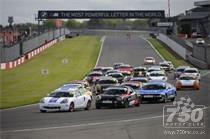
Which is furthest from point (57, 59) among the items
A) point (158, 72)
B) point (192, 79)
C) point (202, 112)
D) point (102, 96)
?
point (202, 112)

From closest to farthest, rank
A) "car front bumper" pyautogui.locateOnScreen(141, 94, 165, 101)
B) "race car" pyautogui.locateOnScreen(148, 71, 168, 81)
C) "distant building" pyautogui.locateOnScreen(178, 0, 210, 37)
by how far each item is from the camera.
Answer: "car front bumper" pyautogui.locateOnScreen(141, 94, 165, 101) → "race car" pyautogui.locateOnScreen(148, 71, 168, 81) → "distant building" pyautogui.locateOnScreen(178, 0, 210, 37)

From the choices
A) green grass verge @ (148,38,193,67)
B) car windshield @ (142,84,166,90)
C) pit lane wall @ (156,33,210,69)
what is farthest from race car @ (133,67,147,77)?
car windshield @ (142,84,166,90)

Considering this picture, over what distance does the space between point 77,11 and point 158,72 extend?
86641 mm

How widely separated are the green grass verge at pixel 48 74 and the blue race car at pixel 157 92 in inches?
248

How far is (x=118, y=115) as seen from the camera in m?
26.9

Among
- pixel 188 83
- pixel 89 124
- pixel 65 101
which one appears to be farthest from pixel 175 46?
pixel 89 124

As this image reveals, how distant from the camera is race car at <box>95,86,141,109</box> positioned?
31859 millimetres

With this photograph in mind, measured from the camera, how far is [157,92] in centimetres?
3541

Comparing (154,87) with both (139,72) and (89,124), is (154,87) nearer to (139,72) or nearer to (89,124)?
(89,124)

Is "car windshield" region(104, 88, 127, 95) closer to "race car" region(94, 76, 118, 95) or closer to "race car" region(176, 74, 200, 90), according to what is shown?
"race car" region(94, 76, 118, 95)

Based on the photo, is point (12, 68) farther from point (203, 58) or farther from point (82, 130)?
point (82, 130)

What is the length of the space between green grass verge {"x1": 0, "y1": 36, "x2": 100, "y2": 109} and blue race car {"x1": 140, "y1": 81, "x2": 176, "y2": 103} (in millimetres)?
6297

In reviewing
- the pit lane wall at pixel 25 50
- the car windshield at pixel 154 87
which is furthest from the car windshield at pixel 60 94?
the pit lane wall at pixel 25 50

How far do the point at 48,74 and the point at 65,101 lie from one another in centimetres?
3398
